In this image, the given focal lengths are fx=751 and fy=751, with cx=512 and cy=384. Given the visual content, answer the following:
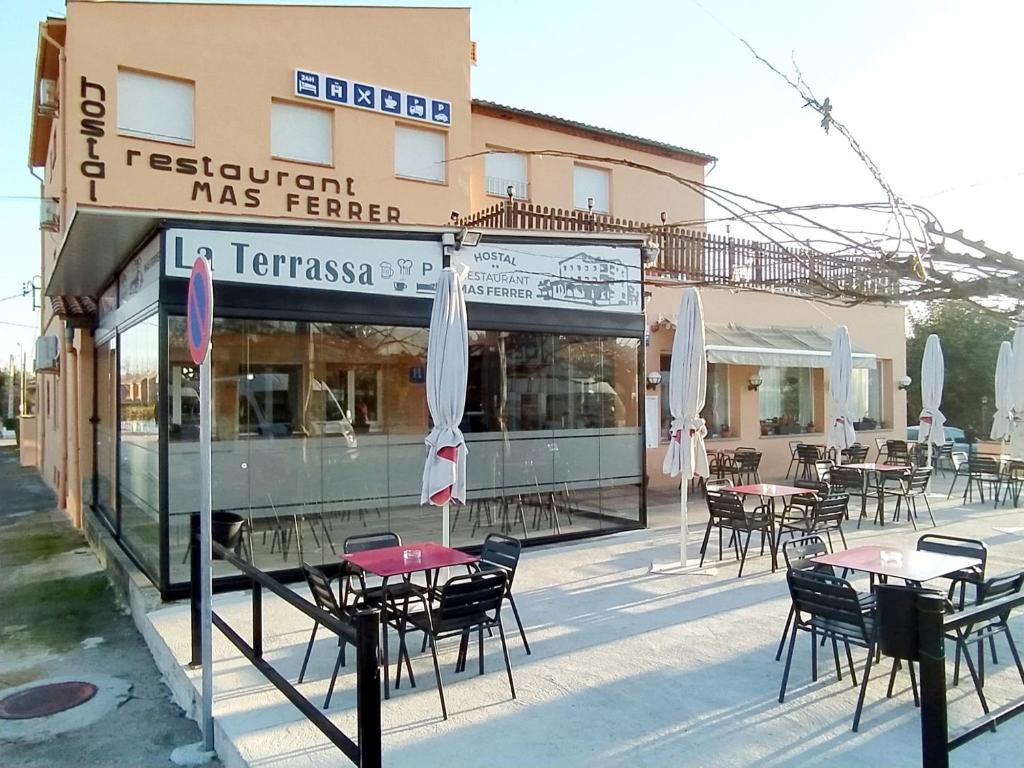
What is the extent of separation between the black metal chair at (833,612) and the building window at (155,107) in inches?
449

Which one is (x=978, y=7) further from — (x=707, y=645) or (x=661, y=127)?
(x=707, y=645)

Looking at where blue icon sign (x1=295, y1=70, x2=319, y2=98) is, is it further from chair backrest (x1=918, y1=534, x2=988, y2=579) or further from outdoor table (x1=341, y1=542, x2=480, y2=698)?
chair backrest (x1=918, y1=534, x2=988, y2=579)

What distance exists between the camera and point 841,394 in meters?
12.4

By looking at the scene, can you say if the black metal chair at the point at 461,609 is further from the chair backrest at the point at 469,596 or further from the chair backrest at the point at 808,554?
the chair backrest at the point at 808,554

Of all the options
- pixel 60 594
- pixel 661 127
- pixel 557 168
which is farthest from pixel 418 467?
pixel 557 168

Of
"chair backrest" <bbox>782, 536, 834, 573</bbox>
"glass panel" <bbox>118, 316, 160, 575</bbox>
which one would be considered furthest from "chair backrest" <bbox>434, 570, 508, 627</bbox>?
"glass panel" <bbox>118, 316, 160, 575</bbox>

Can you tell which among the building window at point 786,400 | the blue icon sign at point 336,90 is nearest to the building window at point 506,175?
the blue icon sign at point 336,90

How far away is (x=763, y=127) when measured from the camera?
2.90 m

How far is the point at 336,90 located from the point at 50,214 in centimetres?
541

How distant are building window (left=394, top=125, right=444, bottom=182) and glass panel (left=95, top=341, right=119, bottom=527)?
6.09m

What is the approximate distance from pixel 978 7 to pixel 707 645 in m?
4.65

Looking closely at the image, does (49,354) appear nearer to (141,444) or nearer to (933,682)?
(141,444)

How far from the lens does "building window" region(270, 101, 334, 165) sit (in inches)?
512

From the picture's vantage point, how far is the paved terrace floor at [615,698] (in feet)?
13.4
